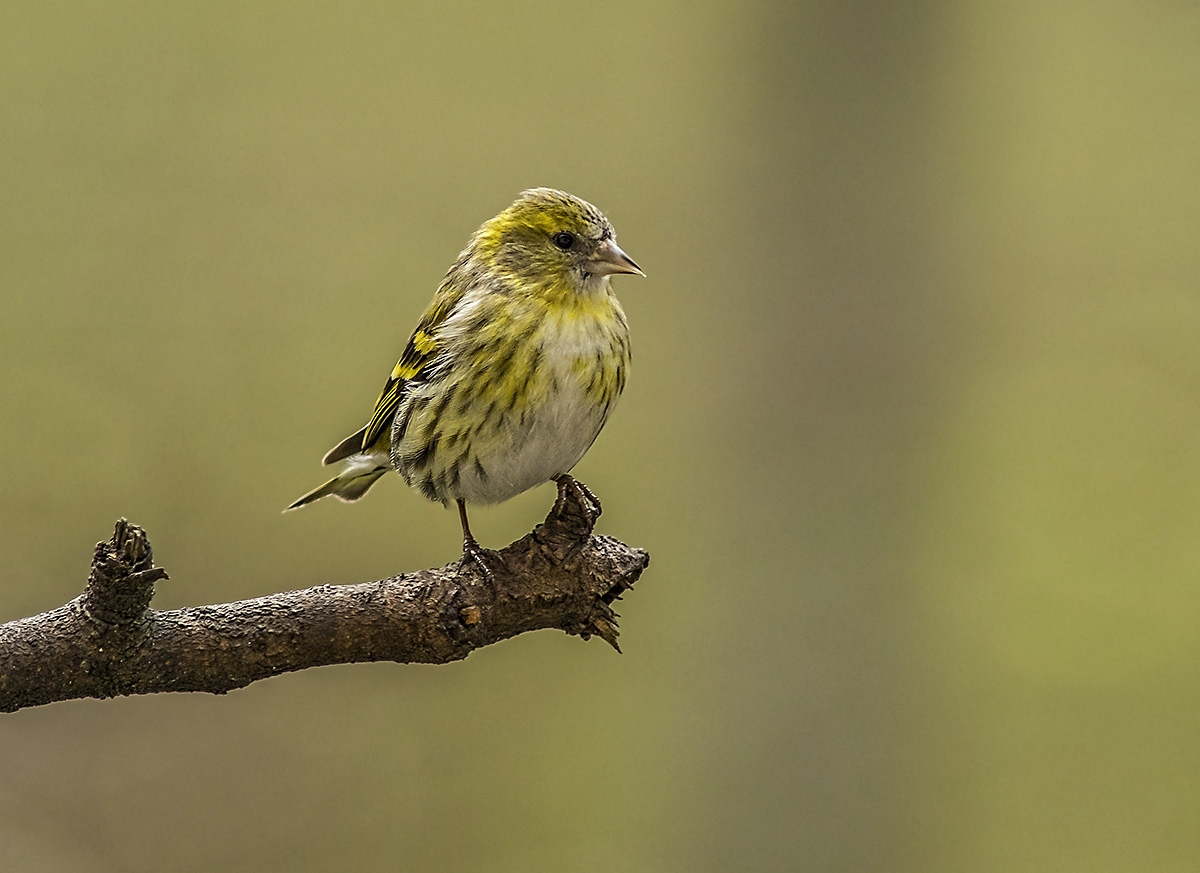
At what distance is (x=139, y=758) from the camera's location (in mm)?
3631

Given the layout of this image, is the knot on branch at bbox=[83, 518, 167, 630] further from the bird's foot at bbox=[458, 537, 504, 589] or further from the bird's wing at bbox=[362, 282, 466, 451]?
the bird's wing at bbox=[362, 282, 466, 451]

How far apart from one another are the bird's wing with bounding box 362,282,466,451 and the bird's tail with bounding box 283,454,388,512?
4cm

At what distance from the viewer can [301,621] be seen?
1.62 metres

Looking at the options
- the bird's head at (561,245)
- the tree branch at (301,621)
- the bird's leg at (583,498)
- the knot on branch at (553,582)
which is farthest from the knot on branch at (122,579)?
the bird's head at (561,245)

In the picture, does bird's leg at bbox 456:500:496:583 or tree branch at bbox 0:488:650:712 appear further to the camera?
bird's leg at bbox 456:500:496:583

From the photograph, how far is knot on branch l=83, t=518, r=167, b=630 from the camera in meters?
1.36

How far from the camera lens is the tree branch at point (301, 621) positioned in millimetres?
1466

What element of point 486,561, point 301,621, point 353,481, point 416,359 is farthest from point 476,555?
point 353,481

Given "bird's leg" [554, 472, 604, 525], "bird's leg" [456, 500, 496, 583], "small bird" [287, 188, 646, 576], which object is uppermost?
"small bird" [287, 188, 646, 576]

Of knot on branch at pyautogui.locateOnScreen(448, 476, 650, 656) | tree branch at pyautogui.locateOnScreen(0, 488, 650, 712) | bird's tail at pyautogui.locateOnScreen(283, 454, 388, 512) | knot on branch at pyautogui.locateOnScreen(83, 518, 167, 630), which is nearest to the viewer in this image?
knot on branch at pyautogui.locateOnScreen(83, 518, 167, 630)

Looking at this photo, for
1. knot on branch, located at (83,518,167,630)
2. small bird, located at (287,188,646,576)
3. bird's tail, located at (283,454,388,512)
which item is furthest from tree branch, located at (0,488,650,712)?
bird's tail, located at (283,454,388,512)

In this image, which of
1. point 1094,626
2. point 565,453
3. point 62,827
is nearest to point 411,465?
point 565,453

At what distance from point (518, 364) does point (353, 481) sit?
1.77 ft

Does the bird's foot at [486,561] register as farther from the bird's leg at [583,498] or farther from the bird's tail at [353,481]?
the bird's tail at [353,481]
